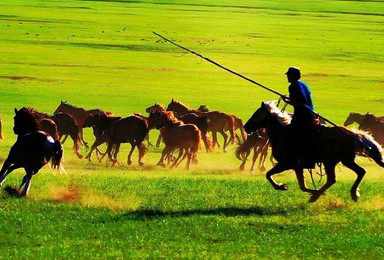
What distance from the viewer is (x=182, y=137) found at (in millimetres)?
25000

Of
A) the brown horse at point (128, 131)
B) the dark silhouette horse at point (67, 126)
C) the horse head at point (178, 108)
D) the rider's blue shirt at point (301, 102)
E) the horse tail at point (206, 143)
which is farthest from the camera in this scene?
the horse head at point (178, 108)

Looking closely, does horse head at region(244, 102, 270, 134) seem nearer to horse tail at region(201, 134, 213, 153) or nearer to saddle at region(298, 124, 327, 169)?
saddle at region(298, 124, 327, 169)

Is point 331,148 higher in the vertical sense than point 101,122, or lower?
higher

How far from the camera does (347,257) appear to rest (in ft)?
40.4

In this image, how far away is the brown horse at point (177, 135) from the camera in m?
24.9

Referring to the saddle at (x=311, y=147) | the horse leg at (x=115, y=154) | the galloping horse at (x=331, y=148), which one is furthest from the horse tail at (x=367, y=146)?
the horse leg at (x=115, y=154)

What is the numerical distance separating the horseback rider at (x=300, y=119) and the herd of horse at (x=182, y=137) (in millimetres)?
177

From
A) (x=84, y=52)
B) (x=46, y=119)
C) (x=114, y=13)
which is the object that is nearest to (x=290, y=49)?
(x=84, y=52)

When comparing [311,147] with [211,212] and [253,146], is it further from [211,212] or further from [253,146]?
[253,146]

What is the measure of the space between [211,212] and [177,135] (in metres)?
10.2

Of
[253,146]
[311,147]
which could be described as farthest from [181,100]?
[311,147]

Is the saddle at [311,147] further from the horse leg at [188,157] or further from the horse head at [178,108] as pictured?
the horse head at [178,108]

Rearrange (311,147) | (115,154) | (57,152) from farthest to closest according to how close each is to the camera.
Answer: (115,154), (57,152), (311,147)

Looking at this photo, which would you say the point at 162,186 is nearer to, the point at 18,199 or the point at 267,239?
the point at 18,199
